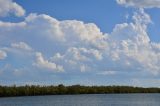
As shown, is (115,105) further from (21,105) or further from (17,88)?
(17,88)

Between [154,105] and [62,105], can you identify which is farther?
[62,105]

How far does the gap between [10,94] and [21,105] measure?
241 ft

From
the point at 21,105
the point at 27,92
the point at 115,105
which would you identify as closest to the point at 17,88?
the point at 27,92

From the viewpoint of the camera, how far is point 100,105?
362 ft

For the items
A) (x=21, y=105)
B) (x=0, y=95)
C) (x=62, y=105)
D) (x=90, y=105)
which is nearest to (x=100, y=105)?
(x=90, y=105)

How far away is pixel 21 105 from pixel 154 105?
3108 cm

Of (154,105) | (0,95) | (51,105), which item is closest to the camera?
(154,105)

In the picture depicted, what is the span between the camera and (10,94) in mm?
193000

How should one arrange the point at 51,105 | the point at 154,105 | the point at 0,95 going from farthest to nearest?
the point at 0,95, the point at 51,105, the point at 154,105

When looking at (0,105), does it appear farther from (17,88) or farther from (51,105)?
(17,88)

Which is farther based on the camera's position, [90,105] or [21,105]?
[21,105]

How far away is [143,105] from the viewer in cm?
10956

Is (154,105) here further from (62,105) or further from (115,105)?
(62,105)

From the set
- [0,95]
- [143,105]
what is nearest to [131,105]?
[143,105]
